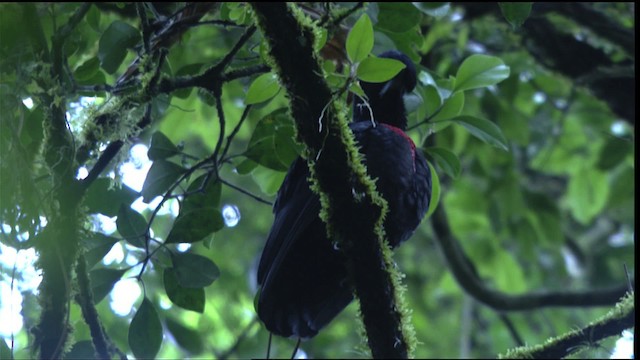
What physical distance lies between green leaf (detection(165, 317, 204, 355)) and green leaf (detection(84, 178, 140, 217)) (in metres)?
1.41

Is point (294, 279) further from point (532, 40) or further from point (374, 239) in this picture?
point (532, 40)

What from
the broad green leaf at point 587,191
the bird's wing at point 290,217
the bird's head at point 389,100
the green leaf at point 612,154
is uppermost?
the bird's wing at point 290,217

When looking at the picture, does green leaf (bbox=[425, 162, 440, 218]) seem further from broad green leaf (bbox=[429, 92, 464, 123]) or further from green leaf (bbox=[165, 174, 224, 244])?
green leaf (bbox=[165, 174, 224, 244])

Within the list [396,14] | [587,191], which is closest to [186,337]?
[396,14]

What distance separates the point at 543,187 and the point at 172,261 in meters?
5.78

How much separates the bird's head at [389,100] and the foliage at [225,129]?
0.13 metres

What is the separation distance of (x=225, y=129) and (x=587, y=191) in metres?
2.76

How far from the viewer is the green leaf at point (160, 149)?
2.92 meters

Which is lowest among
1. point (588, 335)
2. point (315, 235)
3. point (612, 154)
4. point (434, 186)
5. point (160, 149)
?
point (612, 154)

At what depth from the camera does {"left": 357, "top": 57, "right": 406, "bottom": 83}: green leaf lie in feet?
7.80

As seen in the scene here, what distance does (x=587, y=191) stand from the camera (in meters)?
5.70

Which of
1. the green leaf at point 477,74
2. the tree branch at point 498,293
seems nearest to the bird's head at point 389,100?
the green leaf at point 477,74

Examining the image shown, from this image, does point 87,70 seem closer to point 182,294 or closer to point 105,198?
point 105,198

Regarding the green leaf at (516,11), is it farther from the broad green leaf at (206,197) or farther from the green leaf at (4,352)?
the green leaf at (4,352)
